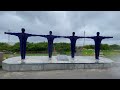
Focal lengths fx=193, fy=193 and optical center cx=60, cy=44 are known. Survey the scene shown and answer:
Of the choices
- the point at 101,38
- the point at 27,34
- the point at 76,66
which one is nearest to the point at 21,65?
the point at 27,34

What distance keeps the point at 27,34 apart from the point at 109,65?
16.4 ft

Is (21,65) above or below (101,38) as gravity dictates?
below

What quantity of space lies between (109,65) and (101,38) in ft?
5.36
